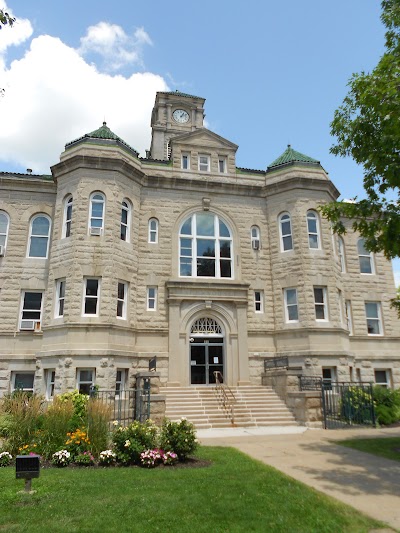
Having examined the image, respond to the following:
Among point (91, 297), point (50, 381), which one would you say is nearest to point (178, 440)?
point (91, 297)

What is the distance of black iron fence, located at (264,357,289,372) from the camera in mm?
18902

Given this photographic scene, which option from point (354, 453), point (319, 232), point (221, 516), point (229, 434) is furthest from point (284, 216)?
point (221, 516)

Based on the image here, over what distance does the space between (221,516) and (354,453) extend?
632 cm

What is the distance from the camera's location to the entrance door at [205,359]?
20047 mm

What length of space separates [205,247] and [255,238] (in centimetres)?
297

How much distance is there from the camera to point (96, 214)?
1941cm

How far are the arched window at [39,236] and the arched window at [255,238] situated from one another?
11.0 m

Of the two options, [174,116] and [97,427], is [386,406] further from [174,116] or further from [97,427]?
[174,116]

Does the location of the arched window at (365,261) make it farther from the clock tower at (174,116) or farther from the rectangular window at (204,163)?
the clock tower at (174,116)

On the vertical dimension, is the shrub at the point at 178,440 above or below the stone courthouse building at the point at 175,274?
below

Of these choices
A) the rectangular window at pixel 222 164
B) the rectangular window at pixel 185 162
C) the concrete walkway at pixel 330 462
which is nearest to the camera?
the concrete walkway at pixel 330 462

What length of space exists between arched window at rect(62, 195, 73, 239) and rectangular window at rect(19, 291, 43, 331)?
3372mm

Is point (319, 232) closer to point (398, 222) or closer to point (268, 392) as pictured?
point (268, 392)

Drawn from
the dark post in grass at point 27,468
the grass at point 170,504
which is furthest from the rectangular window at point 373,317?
the dark post in grass at point 27,468
